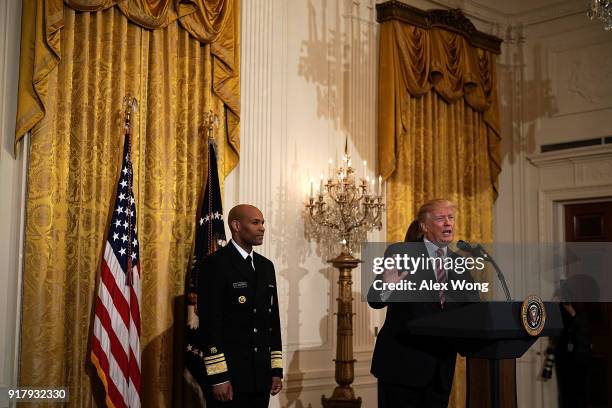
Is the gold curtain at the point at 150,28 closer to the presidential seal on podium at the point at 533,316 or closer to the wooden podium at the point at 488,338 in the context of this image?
the wooden podium at the point at 488,338

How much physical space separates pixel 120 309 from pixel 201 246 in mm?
714

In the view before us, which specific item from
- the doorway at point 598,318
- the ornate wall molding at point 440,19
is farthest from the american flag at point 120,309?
the doorway at point 598,318

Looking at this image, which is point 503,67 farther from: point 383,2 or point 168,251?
point 168,251

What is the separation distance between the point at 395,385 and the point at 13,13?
10.3 ft

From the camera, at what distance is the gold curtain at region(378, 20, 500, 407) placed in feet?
22.1

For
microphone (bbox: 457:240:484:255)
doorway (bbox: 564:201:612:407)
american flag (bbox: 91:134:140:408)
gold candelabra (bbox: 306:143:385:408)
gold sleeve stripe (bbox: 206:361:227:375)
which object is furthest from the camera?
doorway (bbox: 564:201:612:407)

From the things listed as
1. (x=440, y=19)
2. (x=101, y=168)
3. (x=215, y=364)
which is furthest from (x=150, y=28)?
(x=440, y=19)

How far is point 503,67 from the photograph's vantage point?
812cm

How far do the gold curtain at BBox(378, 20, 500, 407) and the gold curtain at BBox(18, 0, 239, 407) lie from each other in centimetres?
182

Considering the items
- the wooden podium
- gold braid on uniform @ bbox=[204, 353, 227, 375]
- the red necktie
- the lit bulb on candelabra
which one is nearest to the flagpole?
gold braid on uniform @ bbox=[204, 353, 227, 375]

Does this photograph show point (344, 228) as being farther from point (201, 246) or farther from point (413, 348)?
point (413, 348)

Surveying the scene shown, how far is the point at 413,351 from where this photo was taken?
3736mm

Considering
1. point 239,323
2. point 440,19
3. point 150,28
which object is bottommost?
point 239,323

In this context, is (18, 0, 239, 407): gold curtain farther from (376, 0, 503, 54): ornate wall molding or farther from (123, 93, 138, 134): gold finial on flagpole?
(376, 0, 503, 54): ornate wall molding
